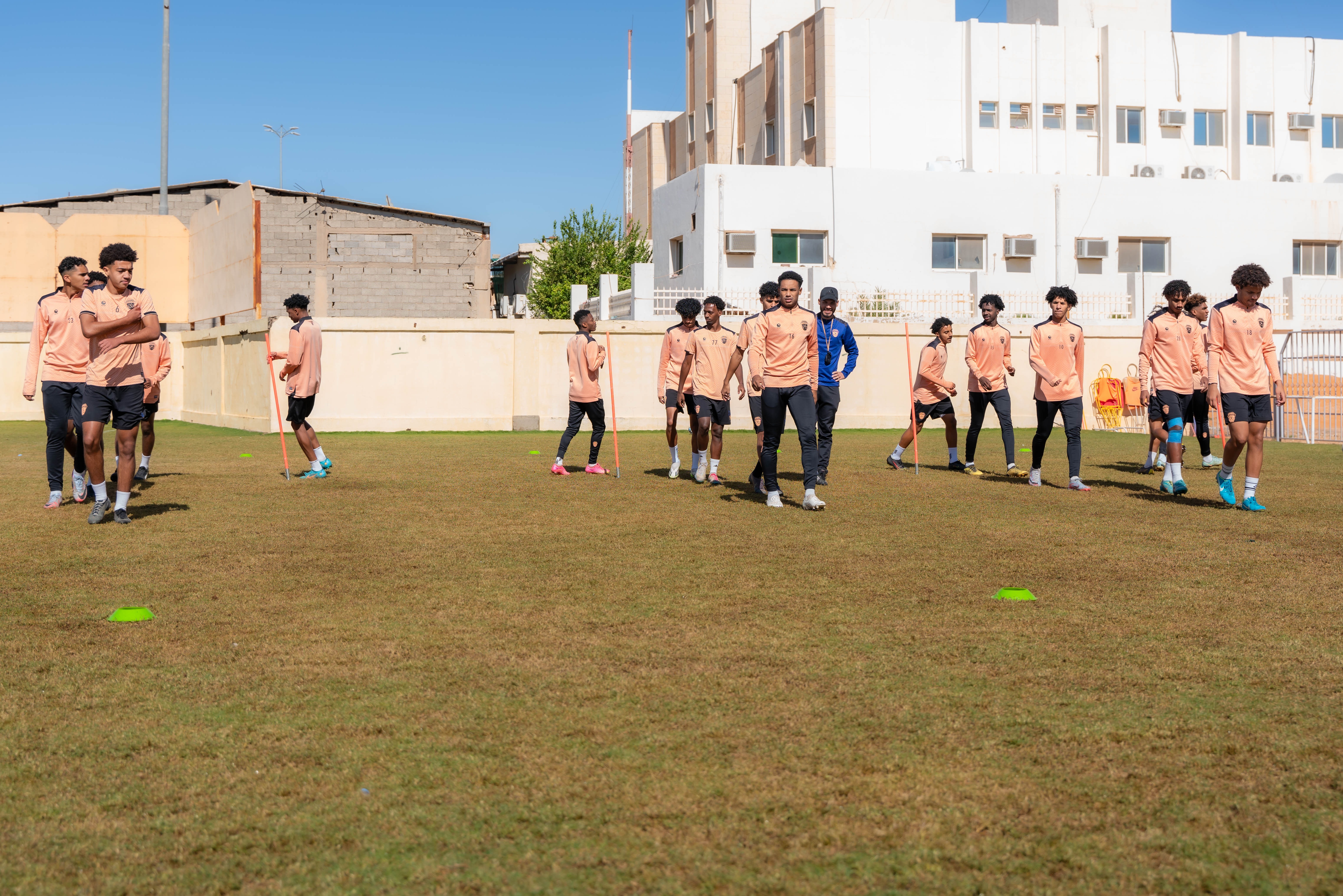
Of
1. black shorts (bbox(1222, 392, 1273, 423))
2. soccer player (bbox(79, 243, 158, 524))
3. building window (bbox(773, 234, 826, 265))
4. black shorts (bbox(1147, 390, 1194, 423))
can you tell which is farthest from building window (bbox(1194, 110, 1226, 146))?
soccer player (bbox(79, 243, 158, 524))

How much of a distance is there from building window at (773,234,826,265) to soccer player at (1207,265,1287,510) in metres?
28.1

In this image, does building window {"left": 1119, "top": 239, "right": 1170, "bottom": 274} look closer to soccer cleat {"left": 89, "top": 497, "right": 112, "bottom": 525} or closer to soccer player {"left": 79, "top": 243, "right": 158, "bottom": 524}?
soccer player {"left": 79, "top": 243, "right": 158, "bottom": 524}

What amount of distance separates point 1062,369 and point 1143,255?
29962mm

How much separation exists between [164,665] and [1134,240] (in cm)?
3994

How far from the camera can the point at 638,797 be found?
3.83 meters

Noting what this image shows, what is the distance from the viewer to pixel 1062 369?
13.5 meters

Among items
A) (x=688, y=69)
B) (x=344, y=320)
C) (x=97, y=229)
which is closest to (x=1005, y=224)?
(x=688, y=69)

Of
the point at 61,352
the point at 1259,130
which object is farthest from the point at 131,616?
the point at 1259,130

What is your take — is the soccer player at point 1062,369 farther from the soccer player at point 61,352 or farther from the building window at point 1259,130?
the building window at point 1259,130

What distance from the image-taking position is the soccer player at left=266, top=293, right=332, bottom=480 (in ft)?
48.4

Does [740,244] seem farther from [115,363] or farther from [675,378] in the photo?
[115,363]

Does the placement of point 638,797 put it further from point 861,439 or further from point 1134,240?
point 1134,240

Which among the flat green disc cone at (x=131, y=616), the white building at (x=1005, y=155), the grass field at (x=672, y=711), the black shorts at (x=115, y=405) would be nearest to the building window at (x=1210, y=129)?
the white building at (x=1005, y=155)

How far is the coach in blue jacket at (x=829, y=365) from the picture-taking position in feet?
45.1
